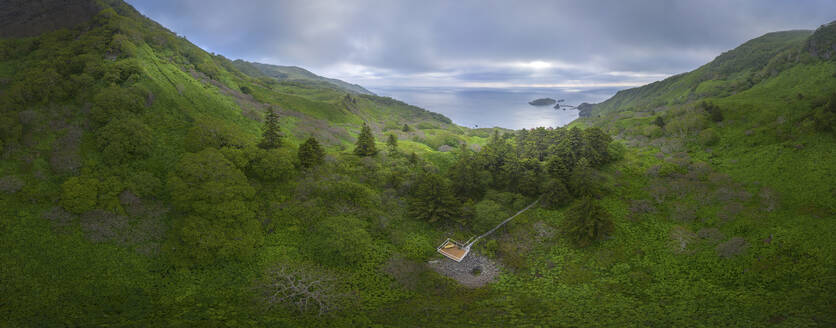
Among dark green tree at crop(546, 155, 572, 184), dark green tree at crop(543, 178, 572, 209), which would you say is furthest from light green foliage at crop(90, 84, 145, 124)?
dark green tree at crop(546, 155, 572, 184)

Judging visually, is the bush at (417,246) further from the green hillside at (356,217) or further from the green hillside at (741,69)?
the green hillside at (741,69)

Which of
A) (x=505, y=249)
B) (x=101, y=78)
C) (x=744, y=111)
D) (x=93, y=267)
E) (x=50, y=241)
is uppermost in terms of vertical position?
(x=101, y=78)

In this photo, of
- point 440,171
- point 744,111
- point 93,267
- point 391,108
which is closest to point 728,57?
point 744,111

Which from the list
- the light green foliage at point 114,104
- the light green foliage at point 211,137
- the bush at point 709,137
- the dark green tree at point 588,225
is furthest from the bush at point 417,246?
the bush at point 709,137

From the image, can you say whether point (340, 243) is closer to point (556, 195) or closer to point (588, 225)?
point (588, 225)

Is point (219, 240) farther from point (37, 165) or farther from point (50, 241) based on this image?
point (37, 165)

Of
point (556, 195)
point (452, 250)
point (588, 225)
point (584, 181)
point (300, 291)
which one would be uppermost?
point (584, 181)

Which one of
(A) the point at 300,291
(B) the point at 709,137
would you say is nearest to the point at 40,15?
(A) the point at 300,291

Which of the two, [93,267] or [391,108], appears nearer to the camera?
[93,267]

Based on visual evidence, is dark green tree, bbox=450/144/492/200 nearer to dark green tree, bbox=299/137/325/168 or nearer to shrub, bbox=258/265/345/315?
dark green tree, bbox=299/137/325/168
